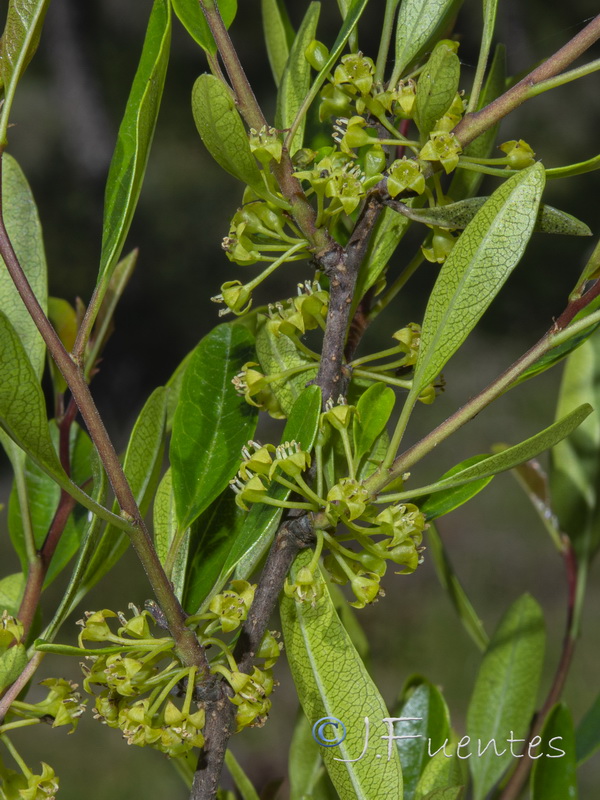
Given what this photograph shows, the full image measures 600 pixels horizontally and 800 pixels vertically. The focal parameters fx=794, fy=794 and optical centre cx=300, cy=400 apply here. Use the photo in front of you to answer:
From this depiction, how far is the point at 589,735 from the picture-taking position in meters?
0.61

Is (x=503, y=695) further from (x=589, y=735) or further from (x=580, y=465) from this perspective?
(x=580, y=465)

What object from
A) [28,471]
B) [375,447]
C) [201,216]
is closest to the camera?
[375,447]

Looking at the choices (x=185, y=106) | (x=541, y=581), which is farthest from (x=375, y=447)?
(x=185, y=106)

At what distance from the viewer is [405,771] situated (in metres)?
0.54

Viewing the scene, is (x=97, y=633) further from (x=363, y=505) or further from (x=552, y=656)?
(x=552, y=656)

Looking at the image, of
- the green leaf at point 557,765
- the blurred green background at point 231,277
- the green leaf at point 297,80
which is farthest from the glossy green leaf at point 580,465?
the blurred green background at point 231,277

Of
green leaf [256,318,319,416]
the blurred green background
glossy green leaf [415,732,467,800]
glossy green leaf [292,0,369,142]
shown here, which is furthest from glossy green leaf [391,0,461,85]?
the blurred green background

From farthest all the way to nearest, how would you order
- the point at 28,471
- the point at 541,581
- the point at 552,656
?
1. the point at 541,581
2. the point at 552,656
3. the point at 28,471

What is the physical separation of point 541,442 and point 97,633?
0.23m

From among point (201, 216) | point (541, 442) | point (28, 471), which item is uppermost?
point (541, 442)

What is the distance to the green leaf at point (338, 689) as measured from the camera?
39cm

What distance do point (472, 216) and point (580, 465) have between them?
0.34 meters
